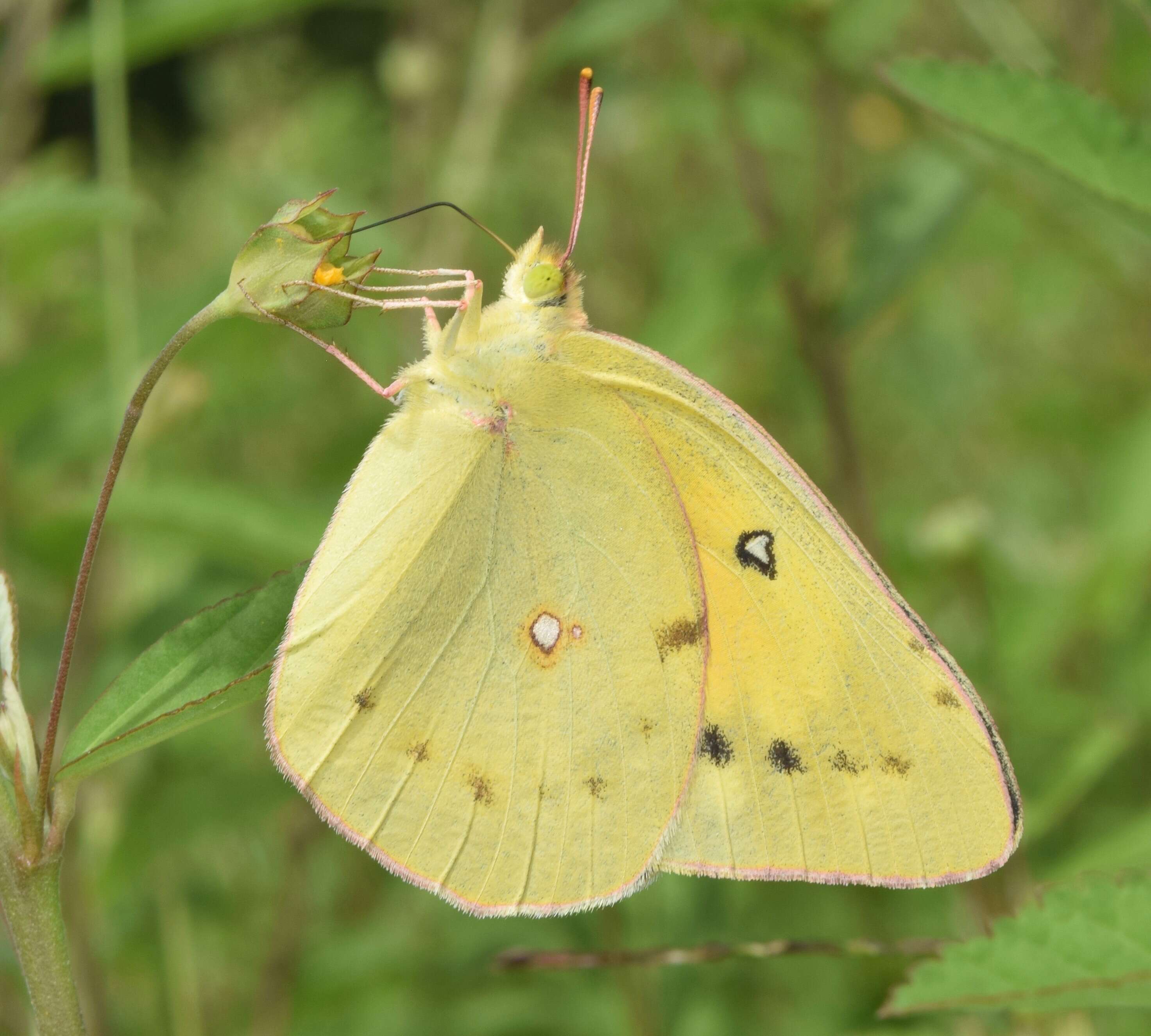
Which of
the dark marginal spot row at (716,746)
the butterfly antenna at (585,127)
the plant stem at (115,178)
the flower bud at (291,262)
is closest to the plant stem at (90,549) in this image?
the flower bud at (291,262)

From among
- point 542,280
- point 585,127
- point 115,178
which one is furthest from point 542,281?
point 115,178

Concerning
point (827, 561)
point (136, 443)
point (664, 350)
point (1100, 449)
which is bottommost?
point (1100, 449)

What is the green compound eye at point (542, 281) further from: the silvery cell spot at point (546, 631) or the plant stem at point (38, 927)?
the plant stem at point (38, 927)

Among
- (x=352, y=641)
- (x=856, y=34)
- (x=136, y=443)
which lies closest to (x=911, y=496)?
(x=856, y=34)

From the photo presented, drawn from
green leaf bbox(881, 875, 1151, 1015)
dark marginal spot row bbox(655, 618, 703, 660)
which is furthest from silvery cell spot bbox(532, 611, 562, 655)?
green leaf bbox(881, 875, 1151, 1015)

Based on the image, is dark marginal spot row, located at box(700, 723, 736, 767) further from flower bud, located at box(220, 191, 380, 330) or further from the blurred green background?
flower bud, located at box(220, 191, 380, 330)

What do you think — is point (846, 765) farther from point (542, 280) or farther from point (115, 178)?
point (115, 178)

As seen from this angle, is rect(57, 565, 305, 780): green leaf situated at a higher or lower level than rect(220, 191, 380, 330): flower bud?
lower

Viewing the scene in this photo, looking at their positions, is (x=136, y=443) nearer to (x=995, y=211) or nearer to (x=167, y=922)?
(x=167, y=922)
